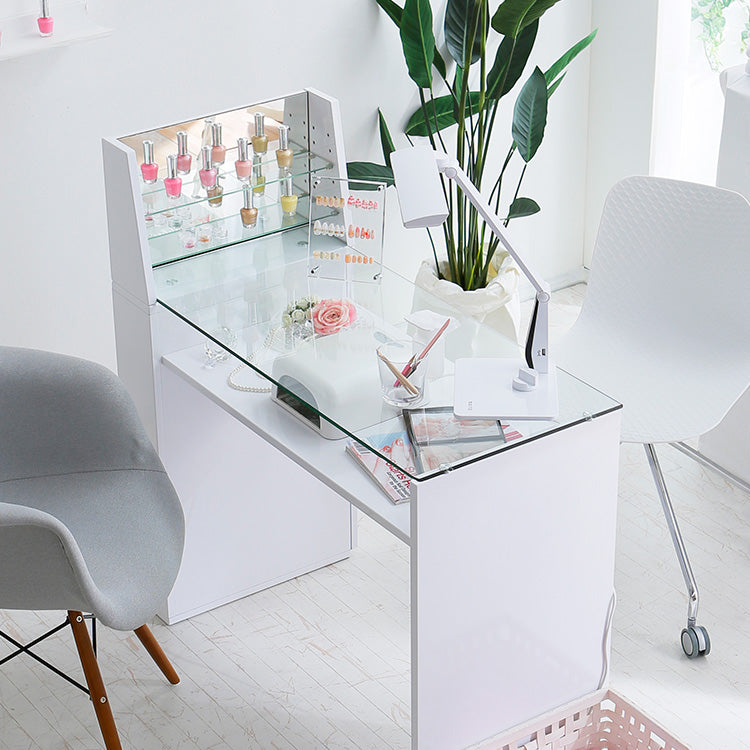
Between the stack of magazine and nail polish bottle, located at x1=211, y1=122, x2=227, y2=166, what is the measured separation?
858mm

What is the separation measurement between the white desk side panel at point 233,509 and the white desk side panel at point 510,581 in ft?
2.90

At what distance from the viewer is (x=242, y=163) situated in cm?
270

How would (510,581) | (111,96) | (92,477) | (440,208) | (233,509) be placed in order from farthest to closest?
(111,96) < (233,509) < (92,477) < (510,581) < (440,208)

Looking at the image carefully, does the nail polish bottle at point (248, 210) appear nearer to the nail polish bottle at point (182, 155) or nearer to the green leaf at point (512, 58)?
the nail polish bottle at point (182, 155)

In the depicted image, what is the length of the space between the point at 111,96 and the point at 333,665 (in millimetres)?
1605

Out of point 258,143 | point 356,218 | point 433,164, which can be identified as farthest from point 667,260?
point 433,164

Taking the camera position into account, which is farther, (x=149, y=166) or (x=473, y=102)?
(x=473, y=102)

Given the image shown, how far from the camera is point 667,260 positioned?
3041 mm

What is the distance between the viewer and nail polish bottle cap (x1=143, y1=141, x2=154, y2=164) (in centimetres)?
264

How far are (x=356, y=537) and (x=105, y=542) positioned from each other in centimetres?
94

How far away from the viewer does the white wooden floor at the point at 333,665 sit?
2615 millimetres

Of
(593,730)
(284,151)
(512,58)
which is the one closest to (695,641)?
(593,730)

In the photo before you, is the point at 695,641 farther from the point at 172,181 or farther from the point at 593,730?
the point at 172,181

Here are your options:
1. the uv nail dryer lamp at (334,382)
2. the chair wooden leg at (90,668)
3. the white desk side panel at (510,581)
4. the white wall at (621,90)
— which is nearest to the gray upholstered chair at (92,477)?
the chair wooden leg at (90,668)
